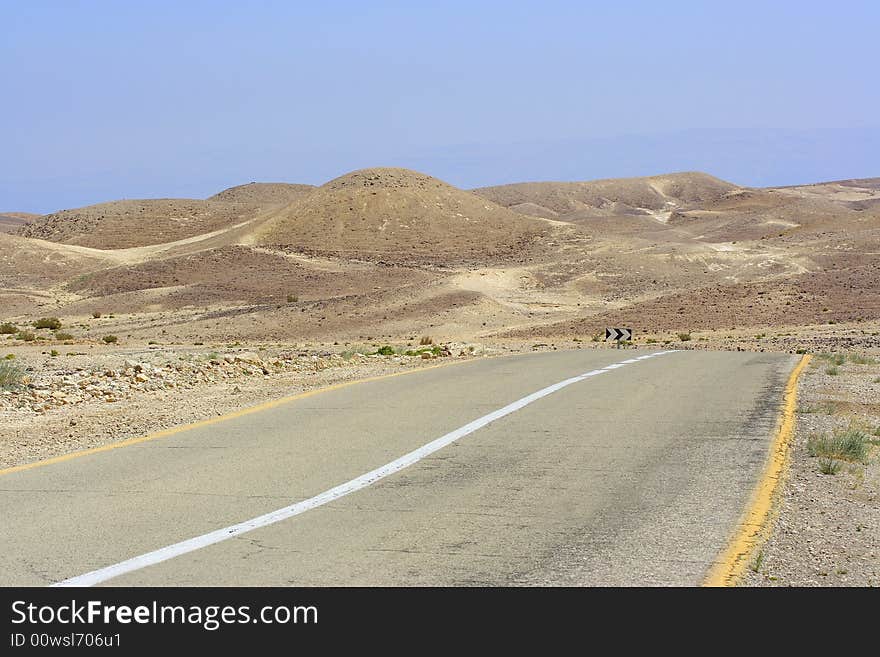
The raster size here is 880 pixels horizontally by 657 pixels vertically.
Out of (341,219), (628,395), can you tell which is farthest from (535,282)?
(628,395)

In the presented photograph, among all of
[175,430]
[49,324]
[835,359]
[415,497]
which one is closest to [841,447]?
[415,497]

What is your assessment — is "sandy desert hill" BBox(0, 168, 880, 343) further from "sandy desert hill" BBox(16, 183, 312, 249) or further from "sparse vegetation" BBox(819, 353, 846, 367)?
"sparse vegetation" BBox(819, 353, 846, 367)

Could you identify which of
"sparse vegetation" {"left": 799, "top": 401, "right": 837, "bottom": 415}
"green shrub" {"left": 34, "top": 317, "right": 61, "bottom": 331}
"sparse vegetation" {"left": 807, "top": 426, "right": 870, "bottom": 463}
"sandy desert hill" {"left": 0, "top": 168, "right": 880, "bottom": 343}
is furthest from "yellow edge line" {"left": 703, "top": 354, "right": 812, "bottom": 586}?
"green shrub" {"left": 34, "top": 317, "right": 61, "bottom": 331}

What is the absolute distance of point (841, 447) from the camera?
11.5 meters

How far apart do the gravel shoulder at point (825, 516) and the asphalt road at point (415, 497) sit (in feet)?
1.29

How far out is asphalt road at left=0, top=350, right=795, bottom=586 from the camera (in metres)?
6.99

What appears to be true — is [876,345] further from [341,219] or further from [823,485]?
[341,219]

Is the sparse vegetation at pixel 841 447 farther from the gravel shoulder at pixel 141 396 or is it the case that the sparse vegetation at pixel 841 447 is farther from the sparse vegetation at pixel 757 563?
the gravel shoulder at pixel 141 396

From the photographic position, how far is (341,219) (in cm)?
10131

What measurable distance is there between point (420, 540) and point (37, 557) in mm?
2528

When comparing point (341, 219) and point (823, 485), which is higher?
point (341, 219)

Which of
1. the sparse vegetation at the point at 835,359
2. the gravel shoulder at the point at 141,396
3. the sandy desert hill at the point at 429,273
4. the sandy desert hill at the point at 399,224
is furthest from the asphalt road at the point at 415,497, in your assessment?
the sandy desert hill at the point at 399,224
